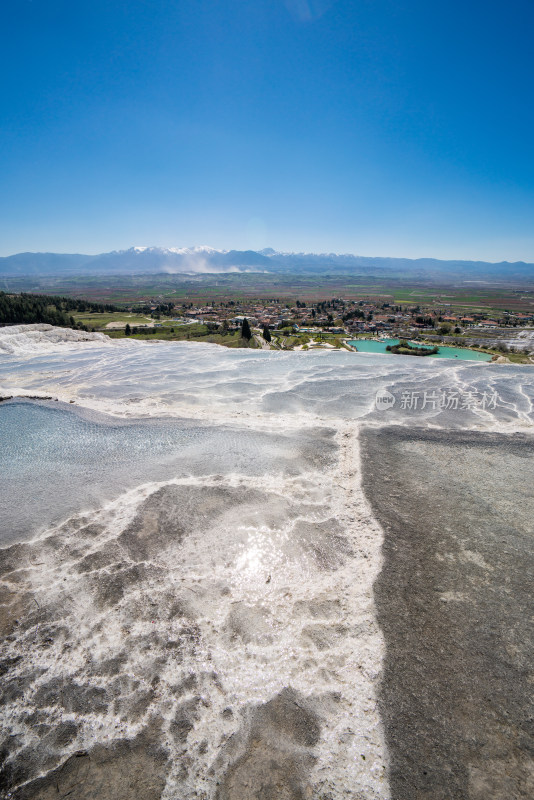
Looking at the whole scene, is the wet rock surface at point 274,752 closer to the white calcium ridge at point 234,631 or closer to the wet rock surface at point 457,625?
the white calcium ridge at point 234,631

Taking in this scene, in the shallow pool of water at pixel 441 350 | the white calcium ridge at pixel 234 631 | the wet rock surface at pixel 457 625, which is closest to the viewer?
the wet rock surface at pixel 457 625

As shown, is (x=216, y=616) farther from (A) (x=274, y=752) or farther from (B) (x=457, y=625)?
(B) (x=457, y=625)

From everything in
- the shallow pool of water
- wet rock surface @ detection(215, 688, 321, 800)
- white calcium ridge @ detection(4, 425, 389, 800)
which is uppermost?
white calcium ridge @ detection(4, 425, 389, 800)

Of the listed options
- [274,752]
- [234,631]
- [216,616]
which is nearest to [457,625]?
[274,752]

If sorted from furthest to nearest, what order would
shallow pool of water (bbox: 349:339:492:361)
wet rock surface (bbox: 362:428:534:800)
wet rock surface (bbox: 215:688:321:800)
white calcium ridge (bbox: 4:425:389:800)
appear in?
shallow pool of water (bbox: 349:339:492:361)
white calcium ridge (bbox: 4:425:389:800)
wet rock surface (bbox: 362:428:534:800)
wet rock surface (bbox: 215:688:321:800)

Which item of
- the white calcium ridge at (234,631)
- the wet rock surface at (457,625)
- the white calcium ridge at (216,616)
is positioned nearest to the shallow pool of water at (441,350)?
the wet rock surface at (457,625)

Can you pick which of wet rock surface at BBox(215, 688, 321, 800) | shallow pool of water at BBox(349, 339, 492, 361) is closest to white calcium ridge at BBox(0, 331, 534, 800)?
wet rock surface at BBox(215, 688, 321, 800)

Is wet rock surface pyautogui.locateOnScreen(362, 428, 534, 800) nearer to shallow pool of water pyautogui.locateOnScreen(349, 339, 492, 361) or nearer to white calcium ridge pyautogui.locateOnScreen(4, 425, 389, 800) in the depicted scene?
white calcium ridge pyautogui.locateOnScreen(4, 425, 389, 800)

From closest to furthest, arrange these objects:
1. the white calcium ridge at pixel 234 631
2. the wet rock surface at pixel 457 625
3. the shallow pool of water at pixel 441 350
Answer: the wet rock surface at pixel 457 625
the white calcium ridge at pixel 234 631
the shallow pool of water at pixel 441 350

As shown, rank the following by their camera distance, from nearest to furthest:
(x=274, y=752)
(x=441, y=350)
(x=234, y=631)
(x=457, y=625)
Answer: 1. (x=274, y=752)
2. (x=234, y=631)
3. (x=457, y=625)
4. (x=441, y=350)

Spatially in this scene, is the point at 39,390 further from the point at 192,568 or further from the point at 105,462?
the point at 192,568
